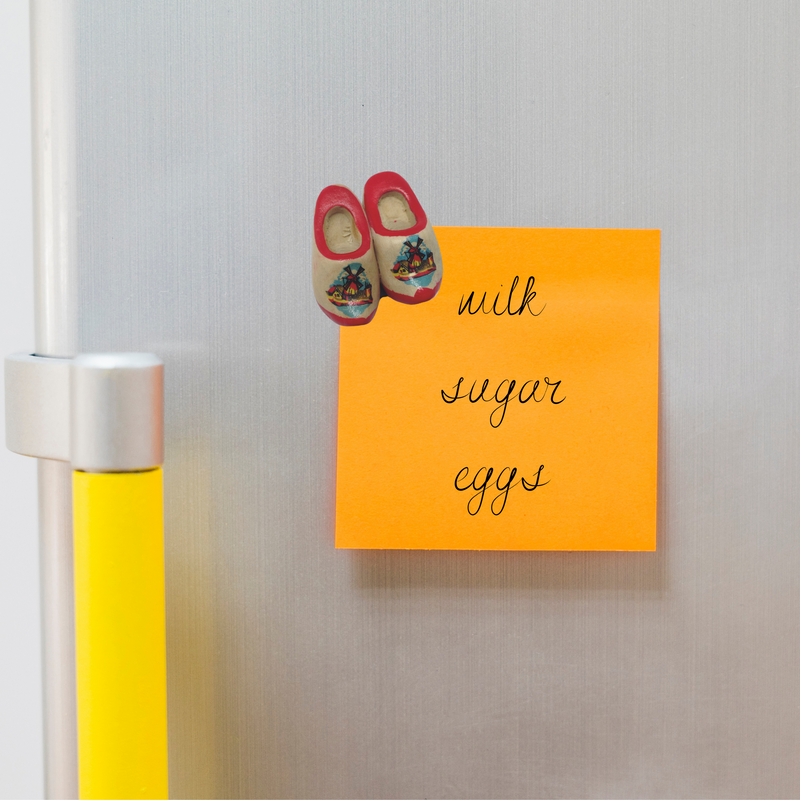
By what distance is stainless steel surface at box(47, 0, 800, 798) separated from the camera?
36 centimetres

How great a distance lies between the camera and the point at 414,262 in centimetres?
36

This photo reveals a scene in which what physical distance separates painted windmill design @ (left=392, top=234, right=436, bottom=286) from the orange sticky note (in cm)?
1

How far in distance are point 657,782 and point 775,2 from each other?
1.35ft

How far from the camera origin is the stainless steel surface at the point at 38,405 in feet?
1.08

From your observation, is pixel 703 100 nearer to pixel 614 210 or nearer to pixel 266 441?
pixel 614 210

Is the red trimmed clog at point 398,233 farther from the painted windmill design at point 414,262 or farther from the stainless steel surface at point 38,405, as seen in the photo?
the stainless steel surface at point 38,405

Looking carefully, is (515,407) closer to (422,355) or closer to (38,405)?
(422,355)

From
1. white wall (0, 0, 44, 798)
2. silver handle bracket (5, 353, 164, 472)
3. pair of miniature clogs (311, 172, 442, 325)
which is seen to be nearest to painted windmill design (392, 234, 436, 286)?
pair of miniature clogs (311, 172, 442, 325)

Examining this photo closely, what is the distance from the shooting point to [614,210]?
0.37 metres

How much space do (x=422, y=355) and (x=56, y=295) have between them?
0.19 metres

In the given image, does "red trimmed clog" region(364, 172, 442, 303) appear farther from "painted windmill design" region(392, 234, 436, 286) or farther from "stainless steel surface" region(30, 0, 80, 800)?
"stainless steel surface" region(30, 0, 80, 800)

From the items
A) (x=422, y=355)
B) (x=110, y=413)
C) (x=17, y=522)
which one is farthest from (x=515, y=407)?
(x=17, y=522)

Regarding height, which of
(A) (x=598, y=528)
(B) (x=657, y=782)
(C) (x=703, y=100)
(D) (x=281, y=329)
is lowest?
(B) (x=657, y=782)

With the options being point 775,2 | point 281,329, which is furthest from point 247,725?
point 775,2
